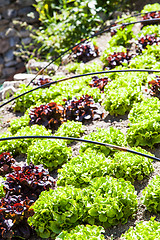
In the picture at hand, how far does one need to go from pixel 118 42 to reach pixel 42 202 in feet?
14.4

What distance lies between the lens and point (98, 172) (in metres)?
3.34

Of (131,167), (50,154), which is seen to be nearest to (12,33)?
(50,154)

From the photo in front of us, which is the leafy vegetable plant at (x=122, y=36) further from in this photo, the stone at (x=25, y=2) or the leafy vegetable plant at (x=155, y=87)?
the stone at (x=25, y=2)

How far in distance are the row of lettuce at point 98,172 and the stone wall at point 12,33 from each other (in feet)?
20.2

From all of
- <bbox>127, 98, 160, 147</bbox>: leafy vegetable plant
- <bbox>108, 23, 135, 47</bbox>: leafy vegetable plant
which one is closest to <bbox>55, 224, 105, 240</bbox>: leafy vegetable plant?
<bbox>127, 98, 160, 147</bbox>: leafy vegetable plant

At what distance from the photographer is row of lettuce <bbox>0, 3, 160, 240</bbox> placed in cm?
286

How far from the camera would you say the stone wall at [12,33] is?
1045 centimetres

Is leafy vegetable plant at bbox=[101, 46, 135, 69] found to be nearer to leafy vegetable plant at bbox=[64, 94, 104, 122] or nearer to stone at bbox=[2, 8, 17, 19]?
leafy vegetable plant at bbox=[64, 94, 104, 122]

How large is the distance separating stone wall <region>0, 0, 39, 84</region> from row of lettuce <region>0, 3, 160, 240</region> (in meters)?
6.16

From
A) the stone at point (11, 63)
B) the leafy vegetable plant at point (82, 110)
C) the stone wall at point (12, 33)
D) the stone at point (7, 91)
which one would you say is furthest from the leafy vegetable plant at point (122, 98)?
the stone at point (11, 63)

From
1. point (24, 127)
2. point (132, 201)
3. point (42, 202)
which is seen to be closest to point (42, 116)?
point (24, 127)

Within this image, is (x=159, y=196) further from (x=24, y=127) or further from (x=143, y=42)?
(x=143, y=42)

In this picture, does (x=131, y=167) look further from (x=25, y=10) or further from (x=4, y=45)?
(x=4, y=45)

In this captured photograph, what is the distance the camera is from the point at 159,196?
2824mm
